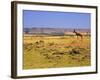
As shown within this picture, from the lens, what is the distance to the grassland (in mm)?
2014

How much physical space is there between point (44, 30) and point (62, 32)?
163mm

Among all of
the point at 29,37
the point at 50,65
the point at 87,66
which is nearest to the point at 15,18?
the point at 29,37

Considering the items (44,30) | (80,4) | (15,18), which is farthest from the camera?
(80,4)

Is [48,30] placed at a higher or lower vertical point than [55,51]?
higher

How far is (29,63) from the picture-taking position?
201 centimetres

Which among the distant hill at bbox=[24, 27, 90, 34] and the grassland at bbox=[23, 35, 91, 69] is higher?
the distant hill at bbox=[24, 27, 90, 34]

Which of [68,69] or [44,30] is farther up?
[44,30]

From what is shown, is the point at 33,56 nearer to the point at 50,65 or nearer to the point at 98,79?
the point at 50,65

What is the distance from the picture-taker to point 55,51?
211cm

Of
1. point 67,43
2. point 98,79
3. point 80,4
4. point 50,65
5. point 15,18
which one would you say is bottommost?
point 98,79

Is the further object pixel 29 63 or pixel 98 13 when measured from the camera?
pixel 98 13

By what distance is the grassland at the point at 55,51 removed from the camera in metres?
2.01

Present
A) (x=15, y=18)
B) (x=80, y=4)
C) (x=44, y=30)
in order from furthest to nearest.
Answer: (x=80, y=4), (x=44, y=30), (x=15, y=18)

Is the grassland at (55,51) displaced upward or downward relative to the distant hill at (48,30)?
downward
